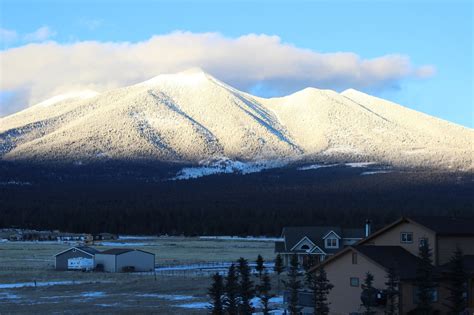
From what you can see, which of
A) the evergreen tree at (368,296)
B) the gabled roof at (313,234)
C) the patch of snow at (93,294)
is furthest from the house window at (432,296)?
the gabled roof at (313,234)

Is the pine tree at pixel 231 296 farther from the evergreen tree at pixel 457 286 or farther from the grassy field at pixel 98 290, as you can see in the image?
Result: the evergreen tree at pixel 457 286

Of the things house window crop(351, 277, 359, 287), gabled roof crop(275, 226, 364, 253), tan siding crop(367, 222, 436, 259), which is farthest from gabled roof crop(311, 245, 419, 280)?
gabled roof crop(275, 226, 364, 253)

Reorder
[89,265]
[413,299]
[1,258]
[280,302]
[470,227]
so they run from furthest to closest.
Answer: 1. [1,258]
2. [89,265]
3. [280,302]
4. [470,227]
5. [413,299]

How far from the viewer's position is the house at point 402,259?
121 feet

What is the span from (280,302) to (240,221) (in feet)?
350

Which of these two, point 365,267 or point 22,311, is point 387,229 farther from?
point 22,311

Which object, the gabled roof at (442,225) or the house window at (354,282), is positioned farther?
the gabled roof at (442,225)

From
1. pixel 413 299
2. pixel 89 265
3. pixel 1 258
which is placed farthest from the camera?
pixel 1 258

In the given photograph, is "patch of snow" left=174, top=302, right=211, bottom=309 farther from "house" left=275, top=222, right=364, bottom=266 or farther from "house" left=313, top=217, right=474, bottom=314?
"house" left=275, top=222, right=364, bottom=266

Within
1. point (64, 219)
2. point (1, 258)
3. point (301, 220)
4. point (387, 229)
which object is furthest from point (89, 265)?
point (64, 219)

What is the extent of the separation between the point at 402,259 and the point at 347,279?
250 centimetres

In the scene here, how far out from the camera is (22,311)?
1686 inches

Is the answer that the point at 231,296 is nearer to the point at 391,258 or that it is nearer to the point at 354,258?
the point at 354,258

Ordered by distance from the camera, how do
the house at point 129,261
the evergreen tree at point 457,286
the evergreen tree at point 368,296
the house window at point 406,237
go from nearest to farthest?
the evergreen tree at point 368,296 < the evergreen tree at point 457,286 < the house window at point 406,237 < the house at point 129,261
